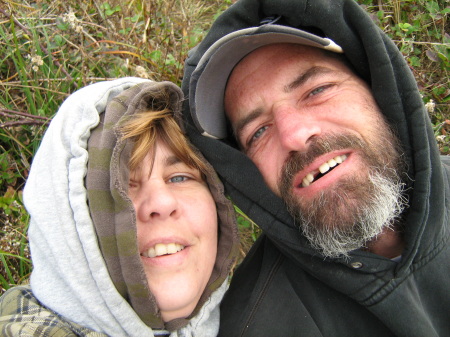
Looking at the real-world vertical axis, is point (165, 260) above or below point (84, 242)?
below

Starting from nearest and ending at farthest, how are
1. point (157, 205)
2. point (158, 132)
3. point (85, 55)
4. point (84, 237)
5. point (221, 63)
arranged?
point (84, 237) < point (157, 205) < point (158, 132) < point (221, 63) < point (85, 55)

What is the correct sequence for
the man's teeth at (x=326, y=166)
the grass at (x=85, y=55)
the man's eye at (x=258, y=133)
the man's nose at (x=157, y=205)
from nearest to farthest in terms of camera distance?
the man's nose at (x=157, y=205), the man's teeth at (x=326, y=166), the man's eye at (x=258, y=133), the grass at (x=85, y=55)

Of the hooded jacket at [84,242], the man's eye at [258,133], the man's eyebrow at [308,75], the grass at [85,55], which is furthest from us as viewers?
the grass at [85,55]

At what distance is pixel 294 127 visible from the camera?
1.87m

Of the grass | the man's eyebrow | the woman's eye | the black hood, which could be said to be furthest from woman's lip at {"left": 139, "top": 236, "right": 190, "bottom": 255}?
the grass

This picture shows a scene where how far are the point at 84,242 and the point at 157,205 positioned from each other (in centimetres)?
34

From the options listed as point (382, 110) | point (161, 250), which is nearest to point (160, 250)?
point (161, 250)

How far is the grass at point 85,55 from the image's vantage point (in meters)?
2.76

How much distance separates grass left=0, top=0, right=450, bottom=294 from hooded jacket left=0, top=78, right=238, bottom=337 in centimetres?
92

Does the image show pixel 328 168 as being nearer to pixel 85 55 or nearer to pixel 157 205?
pixel 157 205

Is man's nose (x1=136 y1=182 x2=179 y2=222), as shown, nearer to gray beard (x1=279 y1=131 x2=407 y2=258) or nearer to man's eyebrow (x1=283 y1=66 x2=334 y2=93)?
gray beard (x1=279 y1=131 x2=407 y2=258)

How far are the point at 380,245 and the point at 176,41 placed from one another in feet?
8.38

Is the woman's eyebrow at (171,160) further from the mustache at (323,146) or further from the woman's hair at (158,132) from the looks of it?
the mustache at (323,146)

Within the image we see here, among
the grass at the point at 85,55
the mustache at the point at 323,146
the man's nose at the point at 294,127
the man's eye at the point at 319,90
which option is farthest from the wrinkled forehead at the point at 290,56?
the grass at the point at 85,55
